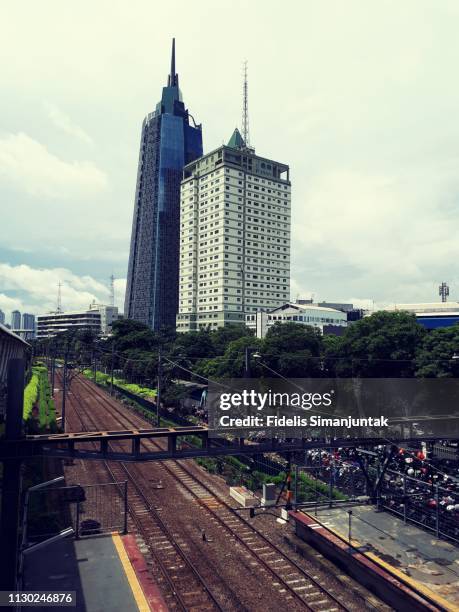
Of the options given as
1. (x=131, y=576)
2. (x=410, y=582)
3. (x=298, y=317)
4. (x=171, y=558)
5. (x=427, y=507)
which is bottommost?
(x=171, y=558)

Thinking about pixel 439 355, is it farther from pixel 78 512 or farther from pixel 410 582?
pixel 78 512

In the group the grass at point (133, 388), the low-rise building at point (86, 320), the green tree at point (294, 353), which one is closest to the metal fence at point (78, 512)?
the green tree at point (294, 353)

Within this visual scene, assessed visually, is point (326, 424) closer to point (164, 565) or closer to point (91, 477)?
point (91, 477)

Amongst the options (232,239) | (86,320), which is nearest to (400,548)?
(232,239)

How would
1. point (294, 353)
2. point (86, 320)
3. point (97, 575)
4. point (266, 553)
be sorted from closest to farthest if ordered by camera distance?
point (97, 575)
point (266, 553)
point (294, 353)
point (86, 320)

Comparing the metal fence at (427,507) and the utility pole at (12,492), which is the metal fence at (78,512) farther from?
the metal fence at (427,507)

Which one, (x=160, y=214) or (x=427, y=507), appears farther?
(x=160, y=214)

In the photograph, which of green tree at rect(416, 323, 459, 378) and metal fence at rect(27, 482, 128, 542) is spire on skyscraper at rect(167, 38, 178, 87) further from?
metal fence at rect(27, 482, 128, 542)
